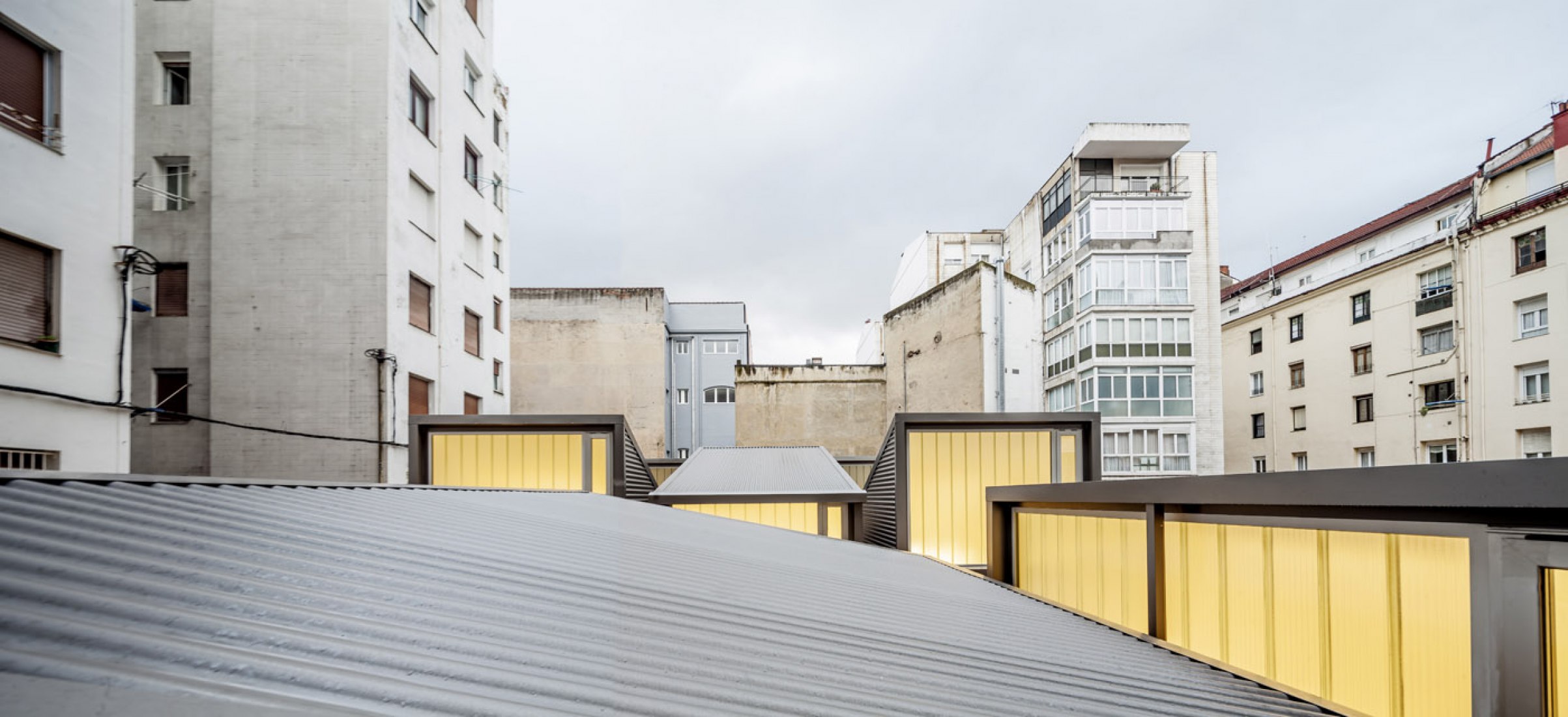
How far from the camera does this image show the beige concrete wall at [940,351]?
2117cm

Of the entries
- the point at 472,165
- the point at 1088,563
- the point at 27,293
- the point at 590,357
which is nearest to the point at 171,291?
the point at 27,293

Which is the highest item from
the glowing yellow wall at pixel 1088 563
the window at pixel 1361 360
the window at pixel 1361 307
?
the window at pixel 1361 307

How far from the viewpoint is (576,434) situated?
11.1 meters

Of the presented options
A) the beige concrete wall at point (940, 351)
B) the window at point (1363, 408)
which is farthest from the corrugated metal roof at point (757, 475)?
the window at point (1363, 408)

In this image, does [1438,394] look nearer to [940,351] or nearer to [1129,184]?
[1129,184]

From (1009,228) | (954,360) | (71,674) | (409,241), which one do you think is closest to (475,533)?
(71,674)

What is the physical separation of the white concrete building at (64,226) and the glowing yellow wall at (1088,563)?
11228mm

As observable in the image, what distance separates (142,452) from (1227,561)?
1647 cm

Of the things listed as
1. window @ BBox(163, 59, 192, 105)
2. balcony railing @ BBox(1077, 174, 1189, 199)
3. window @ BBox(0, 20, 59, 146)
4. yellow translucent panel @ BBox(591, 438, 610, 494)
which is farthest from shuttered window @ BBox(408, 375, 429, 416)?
balcony railing @ BBox(1077, 174, 1189, 199)

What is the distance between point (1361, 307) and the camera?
25.9 metres

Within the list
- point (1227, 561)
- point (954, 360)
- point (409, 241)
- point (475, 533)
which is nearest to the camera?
point (475, 533)

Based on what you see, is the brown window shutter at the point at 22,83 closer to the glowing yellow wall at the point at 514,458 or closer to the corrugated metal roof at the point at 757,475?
the glowing yellow wall at the point at 514,458

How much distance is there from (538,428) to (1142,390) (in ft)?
68.7

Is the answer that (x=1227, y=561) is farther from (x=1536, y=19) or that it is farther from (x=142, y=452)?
(x=1536, y=19)
